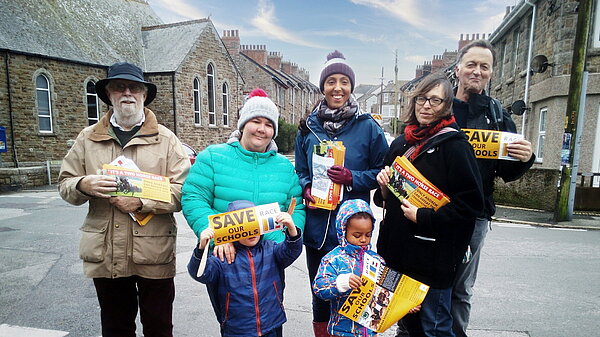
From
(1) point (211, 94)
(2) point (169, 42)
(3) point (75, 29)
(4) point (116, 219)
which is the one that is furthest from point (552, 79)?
(3) point (75, 29)

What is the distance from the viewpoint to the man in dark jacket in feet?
7.64

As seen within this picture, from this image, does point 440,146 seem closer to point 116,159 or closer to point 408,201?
point 408,201

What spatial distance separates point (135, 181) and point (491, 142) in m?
2.38

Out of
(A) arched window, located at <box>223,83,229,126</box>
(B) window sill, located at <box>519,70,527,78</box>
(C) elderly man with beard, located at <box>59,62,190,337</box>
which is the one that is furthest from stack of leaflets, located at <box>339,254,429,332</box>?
(A) arched window, located at <box>223,83,229,126</box>

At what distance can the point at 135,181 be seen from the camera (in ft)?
7.16

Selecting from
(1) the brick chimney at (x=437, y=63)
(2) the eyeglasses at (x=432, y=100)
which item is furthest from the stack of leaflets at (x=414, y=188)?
(1) the brick chimney at (x=437, y=63)

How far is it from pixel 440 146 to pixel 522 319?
2637 mm

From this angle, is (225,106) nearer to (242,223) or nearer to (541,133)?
(541,133)

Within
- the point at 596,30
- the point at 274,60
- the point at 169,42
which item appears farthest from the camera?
the point at 274,60

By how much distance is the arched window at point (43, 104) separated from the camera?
16.7 metres

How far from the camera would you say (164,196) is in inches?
87.9

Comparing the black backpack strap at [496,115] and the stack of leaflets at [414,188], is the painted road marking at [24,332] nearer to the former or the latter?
the stack of leaflets at [414,188]

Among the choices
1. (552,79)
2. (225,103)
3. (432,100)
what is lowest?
(432,100)

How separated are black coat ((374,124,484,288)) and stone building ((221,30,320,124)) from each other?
98.1 feet
